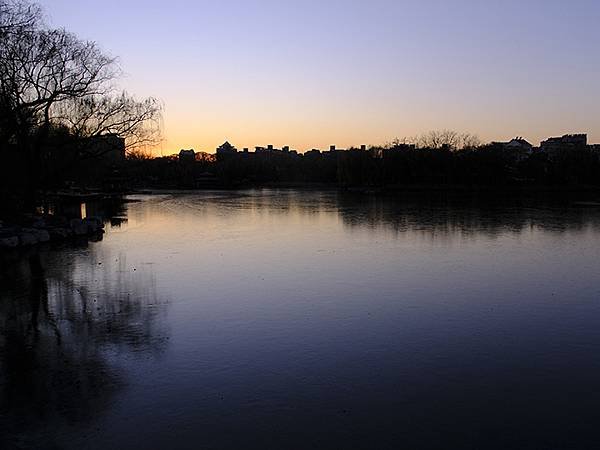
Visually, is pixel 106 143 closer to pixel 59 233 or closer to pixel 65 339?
pixel 59 233

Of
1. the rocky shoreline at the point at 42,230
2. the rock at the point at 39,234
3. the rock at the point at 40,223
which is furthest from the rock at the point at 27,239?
the rock at the point at 40,223

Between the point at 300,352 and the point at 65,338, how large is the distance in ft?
9.93

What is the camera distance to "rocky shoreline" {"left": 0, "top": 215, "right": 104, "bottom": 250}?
15.5 meters

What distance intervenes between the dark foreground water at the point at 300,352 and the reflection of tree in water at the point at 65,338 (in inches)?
1.1

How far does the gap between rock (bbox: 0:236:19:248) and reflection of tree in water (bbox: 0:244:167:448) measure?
12.1 feet

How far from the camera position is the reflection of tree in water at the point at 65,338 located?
482 cm

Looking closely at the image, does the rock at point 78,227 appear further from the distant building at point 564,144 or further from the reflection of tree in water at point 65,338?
the distant building at point 564,144

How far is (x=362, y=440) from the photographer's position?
433cm

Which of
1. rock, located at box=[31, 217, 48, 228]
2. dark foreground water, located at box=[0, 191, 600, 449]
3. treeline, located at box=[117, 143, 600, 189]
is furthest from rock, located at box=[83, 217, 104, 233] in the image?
treeline, located at box=[117, 143, 600, 189]

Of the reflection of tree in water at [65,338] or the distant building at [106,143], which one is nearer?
the reflection of tree in water at [65,338]

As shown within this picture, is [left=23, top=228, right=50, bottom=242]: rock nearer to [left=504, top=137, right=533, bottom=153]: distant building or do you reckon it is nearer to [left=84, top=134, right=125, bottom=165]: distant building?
[left=84, top=134, right=125, bottom=165]: distant building

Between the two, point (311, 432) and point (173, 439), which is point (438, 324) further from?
point (173, 439)

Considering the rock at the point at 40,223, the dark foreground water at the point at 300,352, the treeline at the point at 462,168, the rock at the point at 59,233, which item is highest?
the treeline at the point at 462,168

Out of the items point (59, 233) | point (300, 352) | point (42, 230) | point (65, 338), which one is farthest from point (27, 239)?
point (300, 352)
